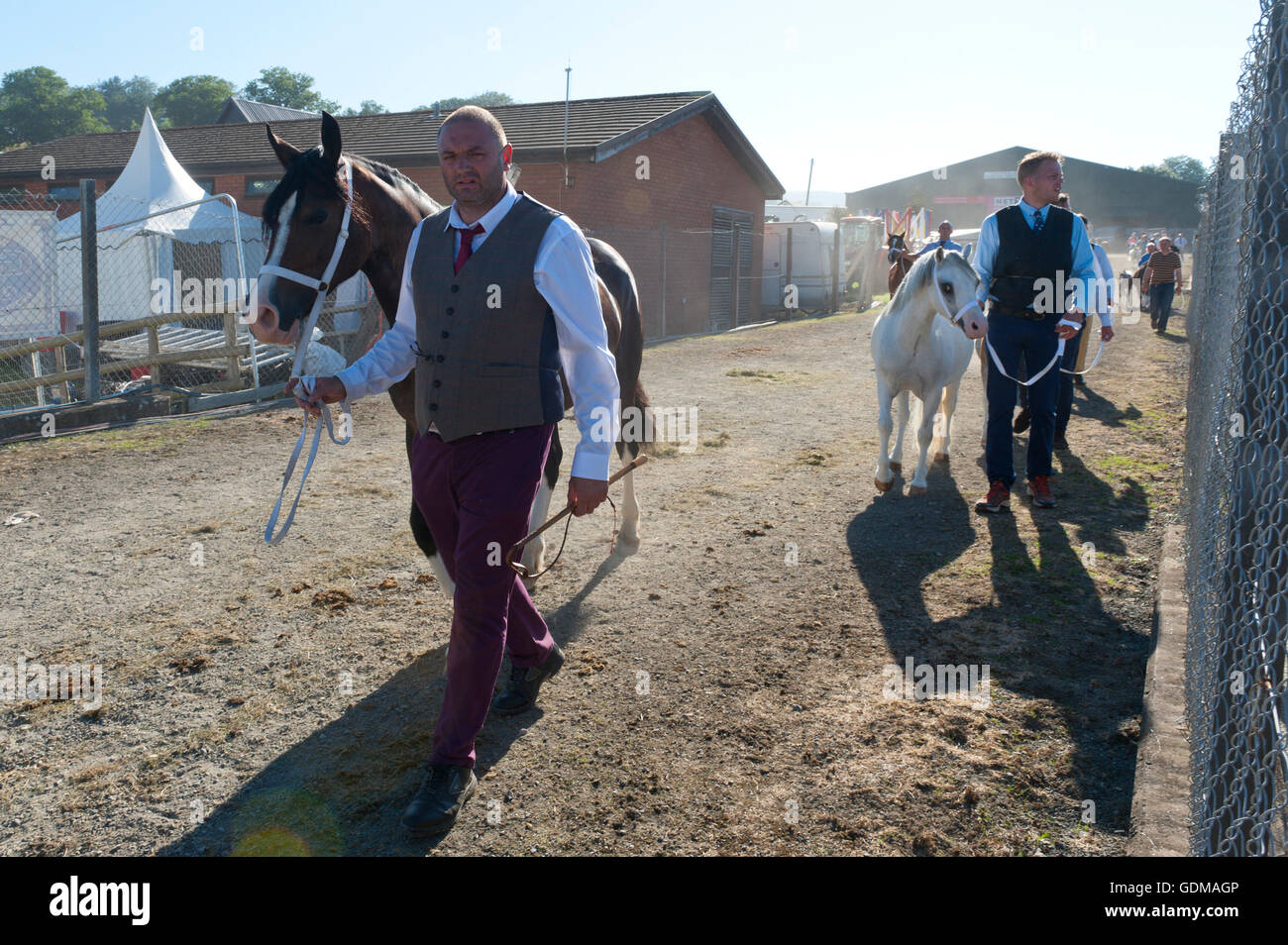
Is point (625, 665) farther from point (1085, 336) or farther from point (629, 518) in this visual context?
point (1085, 336)

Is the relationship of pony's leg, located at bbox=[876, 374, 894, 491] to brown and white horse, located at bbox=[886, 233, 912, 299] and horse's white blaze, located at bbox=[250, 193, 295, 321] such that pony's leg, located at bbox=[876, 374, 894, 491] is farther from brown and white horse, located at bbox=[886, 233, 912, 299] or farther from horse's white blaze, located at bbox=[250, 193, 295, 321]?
horse's white blaze, located at bbox=[250, 193, 295, 321]

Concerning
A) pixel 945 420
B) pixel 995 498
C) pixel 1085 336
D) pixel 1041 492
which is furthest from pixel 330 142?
pixel 1085 336

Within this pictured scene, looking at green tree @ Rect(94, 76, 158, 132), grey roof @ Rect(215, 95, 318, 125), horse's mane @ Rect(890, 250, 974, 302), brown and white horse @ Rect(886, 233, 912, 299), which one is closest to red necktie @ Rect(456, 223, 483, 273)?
horse's mane @ Rect(890, 250, 974, 302)

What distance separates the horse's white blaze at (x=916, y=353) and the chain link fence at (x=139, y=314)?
13.5 feet

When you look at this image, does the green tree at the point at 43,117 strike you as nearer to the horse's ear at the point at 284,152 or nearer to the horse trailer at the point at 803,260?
the horse trailer at the point at 803,260

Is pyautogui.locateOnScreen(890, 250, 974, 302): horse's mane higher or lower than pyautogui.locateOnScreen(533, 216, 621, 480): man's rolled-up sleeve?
higher

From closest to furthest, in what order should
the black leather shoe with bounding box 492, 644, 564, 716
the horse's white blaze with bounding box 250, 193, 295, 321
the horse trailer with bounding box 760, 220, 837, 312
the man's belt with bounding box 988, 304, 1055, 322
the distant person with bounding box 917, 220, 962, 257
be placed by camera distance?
the horse's white blaze with bounding box 250, 193, 295, 321, the black leather shoe with bounding box 492, 644, 564, 716, the man's belt with bounding box 988, 304, 1055, 322, the distant person with bounding box 917, 220, 962, 257, the horse trailer with bounding box 760, 220, 837, 312

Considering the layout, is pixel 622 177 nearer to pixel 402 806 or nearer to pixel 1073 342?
pixel 1073 342

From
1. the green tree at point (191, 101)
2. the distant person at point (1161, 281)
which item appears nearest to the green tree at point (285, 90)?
the green tree at point (191, 101)

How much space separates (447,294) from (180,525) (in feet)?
13.5

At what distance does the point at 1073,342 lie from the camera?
885cm

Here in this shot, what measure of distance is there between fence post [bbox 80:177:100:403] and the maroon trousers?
8.07 m

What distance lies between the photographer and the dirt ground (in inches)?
111

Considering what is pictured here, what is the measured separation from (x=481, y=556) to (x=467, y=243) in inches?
40.7
